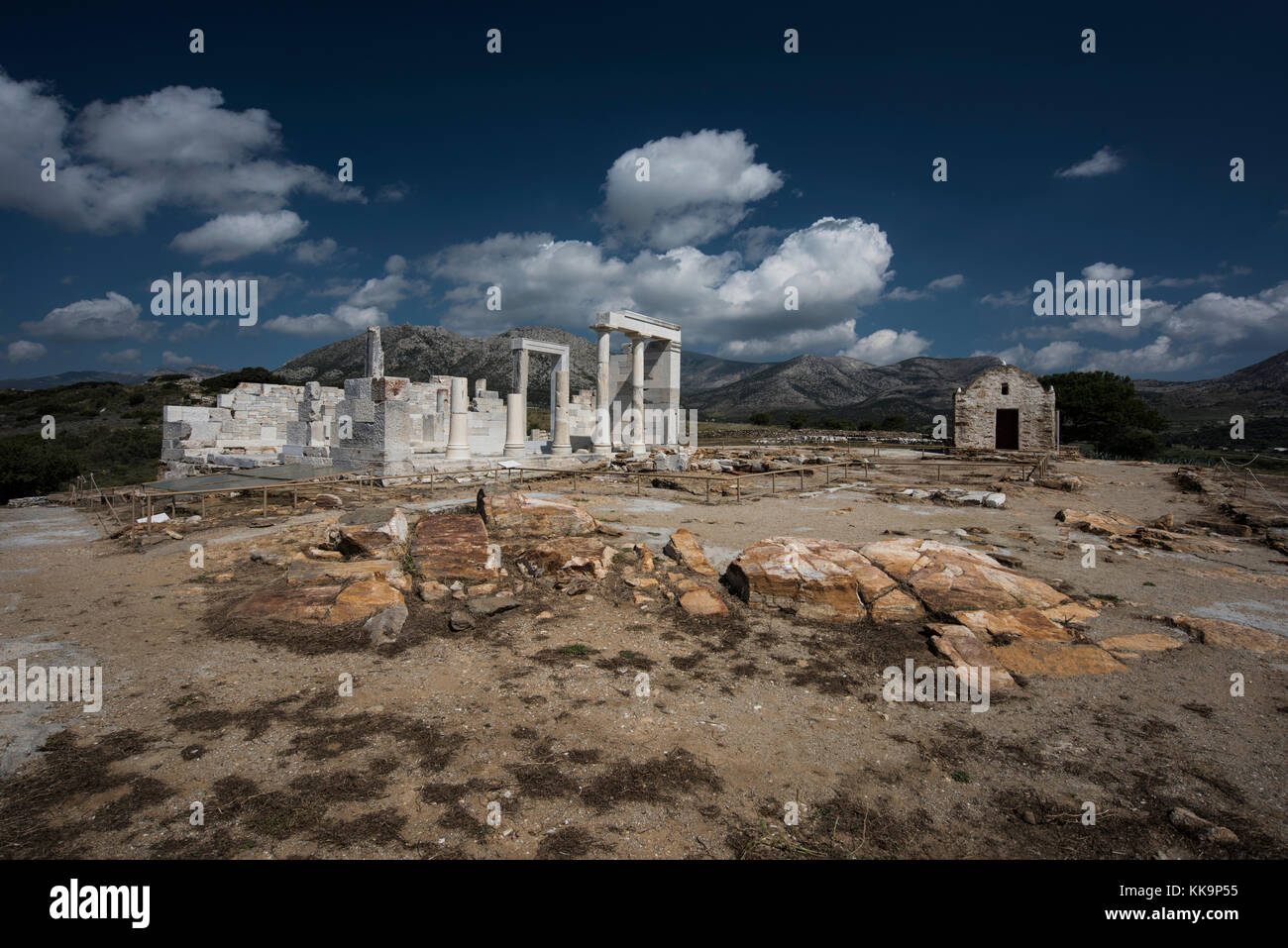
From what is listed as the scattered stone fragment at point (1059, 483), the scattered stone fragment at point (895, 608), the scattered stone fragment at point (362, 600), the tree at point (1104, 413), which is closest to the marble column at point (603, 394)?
the scattered stone fragment at point (1059, 483)

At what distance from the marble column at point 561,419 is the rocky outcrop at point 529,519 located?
17.0 meters

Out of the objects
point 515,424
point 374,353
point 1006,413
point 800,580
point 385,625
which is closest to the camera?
point 385,625

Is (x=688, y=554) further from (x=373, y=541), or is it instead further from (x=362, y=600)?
(x=373, y=541)

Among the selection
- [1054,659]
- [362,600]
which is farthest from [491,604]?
[1054,659]

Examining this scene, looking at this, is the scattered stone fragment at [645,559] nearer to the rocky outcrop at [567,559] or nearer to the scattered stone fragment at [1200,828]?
the rocky outcrop at [567,559]

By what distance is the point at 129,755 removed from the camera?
13.4 ft

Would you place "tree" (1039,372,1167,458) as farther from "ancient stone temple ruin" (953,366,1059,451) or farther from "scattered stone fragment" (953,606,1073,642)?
"scattered stone fragment" (953,606,1073,642)

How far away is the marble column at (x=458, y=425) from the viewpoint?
2236 centimetres

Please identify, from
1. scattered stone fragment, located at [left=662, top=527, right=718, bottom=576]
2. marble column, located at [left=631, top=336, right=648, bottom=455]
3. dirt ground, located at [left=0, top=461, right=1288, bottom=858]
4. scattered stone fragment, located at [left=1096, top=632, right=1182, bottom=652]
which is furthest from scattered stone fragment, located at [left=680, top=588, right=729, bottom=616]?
marble column, located at [left=631, top=336, right=648, bottom=455]

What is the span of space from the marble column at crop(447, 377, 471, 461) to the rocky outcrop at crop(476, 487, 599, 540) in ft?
42.3

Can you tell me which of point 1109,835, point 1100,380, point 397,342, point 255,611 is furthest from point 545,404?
point 1109,835

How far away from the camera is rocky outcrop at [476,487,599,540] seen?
9.53 m

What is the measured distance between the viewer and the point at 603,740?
446 cm

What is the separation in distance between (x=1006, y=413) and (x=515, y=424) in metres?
27.4
